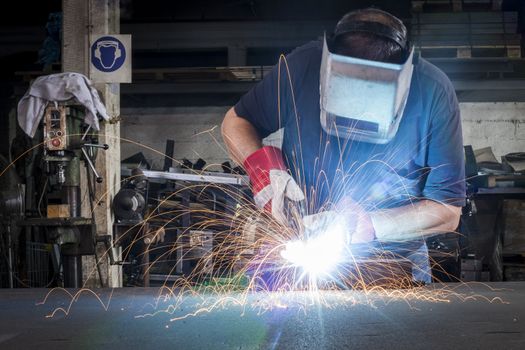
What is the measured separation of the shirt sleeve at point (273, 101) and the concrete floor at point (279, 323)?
962mm

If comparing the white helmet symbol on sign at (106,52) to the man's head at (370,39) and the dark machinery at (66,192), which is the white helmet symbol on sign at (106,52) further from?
the man's head at (370,39)

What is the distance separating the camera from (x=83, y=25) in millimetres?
4281

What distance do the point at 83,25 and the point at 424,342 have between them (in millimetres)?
3549

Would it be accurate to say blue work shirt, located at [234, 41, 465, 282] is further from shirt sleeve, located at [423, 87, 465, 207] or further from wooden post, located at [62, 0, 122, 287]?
wooden post, located at [62, 0, 122, 287]

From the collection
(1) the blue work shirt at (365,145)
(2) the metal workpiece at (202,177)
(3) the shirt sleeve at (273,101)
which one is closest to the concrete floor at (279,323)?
(1) the blue work shirt at (365,145)

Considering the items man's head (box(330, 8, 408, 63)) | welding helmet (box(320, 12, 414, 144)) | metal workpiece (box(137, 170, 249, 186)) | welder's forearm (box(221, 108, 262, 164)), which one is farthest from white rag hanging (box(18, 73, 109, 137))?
man's head (box(330, 8, 408, 63))

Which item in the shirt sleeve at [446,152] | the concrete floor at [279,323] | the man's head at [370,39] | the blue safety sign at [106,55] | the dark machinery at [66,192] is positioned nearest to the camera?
the concrete floor at [279,323]

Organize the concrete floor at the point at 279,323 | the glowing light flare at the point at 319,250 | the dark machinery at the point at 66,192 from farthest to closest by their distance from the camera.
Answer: the dark machinery at the point at 66,192 → the glowing light flare at the point at 319,250 → the concrete floor at the point at 279,323

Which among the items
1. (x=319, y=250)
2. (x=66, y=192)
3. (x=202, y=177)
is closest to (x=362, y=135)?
(x=319, y=250)

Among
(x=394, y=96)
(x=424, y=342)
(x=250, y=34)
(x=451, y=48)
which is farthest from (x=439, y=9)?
(x=424, y=342)

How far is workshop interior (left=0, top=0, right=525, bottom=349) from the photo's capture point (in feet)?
5.64

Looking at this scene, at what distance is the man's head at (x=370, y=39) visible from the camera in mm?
2334

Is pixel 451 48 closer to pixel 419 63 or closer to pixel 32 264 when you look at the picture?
pixel 419 63

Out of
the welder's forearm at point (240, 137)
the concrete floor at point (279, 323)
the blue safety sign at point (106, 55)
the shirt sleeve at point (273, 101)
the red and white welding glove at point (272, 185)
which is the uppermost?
the blue safety sign at point (106, 55)
